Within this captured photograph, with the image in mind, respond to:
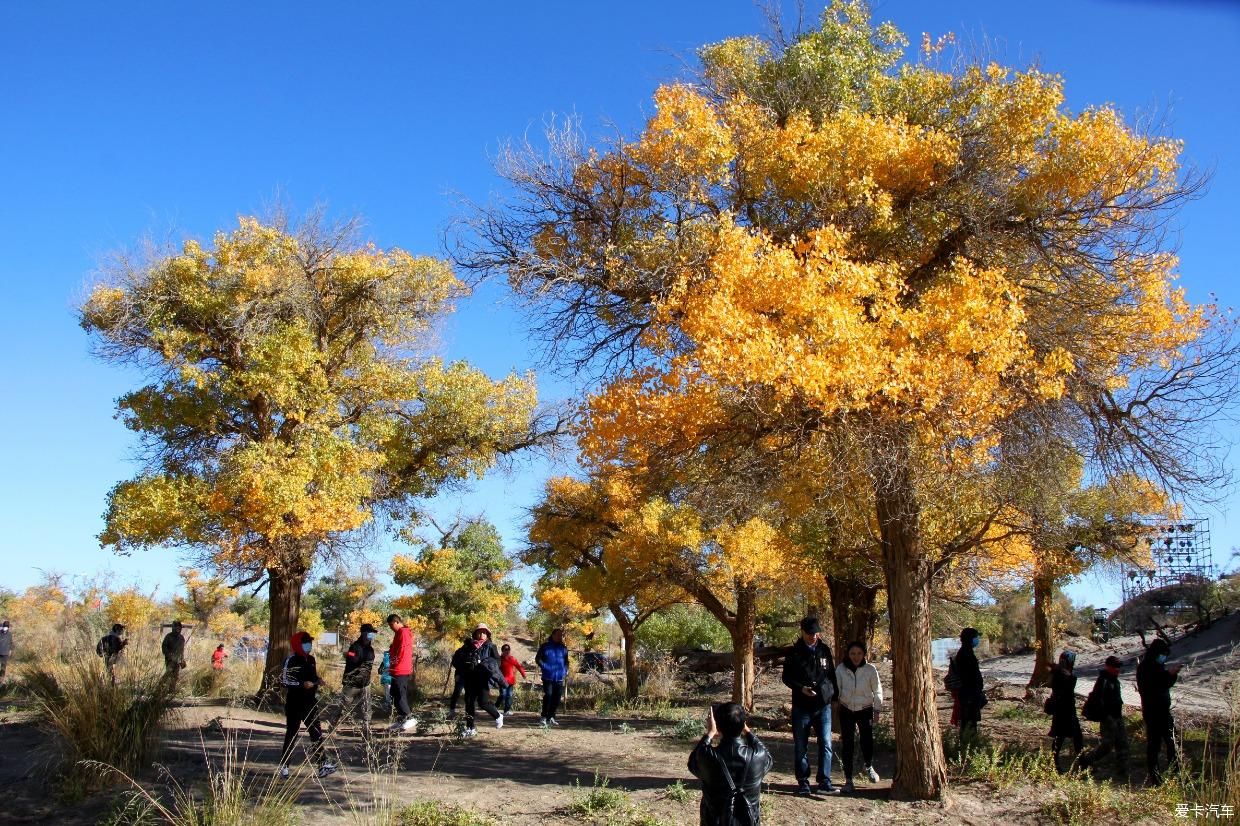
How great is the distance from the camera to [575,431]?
963cm

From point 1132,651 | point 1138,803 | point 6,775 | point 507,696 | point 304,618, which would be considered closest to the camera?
point 1138,803

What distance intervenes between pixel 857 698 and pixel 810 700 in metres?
0.66

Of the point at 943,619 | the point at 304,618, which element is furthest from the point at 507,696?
the point at 304,618

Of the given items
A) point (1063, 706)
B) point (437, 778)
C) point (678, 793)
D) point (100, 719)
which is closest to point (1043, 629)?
point (1063, 706)

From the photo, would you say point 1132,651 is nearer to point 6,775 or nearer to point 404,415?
point 404,415

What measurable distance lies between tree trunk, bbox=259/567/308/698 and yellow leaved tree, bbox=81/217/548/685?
3cm

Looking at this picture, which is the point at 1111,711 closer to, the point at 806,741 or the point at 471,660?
the point at 806,741

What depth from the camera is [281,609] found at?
17188mm

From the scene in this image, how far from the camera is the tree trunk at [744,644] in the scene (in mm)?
17719

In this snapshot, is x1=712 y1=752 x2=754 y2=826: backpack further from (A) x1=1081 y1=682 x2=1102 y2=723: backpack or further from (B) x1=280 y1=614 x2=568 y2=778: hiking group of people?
(A) x1=1081 y1=682 x2=1102 y2=723: backpack

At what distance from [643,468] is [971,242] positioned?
4.47 m

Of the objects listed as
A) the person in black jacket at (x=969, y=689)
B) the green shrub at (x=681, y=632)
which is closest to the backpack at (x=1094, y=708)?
the person in black jacket at (x=969, y=689)

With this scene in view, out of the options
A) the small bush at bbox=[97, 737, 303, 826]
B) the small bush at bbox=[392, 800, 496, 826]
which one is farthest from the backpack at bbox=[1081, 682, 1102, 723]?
the small bush at bbox=[97, 737, 303, 826]

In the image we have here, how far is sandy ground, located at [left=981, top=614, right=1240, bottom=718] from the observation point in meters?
15.9
